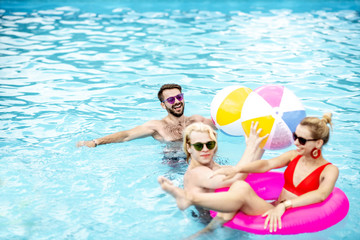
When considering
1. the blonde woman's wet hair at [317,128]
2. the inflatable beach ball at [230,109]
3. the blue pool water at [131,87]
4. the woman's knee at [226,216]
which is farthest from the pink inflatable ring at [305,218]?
the inflatable beach ball at [230,109]

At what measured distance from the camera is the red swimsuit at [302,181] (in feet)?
13.1

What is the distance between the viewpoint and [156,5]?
1684cm

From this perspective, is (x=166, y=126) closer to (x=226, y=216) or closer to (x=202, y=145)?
(x=202, y=145)

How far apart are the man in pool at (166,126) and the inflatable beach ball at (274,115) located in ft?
4.78

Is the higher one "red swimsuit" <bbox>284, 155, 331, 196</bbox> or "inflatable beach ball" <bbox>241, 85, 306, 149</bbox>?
"inflatable beach ball" <bbox>241, 85, 306, 149</bbox>

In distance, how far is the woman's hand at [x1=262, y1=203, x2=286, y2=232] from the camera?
376 cm

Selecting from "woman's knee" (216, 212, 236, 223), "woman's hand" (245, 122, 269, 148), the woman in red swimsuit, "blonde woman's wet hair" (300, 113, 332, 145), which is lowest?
"woman's knee" (216, 212, 236, 223)

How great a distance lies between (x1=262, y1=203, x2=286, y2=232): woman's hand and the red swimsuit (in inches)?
12.0

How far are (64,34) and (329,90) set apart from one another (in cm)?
764

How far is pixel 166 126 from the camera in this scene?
5.99 m

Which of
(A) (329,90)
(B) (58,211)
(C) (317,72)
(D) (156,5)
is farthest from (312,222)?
(D) (156,5)

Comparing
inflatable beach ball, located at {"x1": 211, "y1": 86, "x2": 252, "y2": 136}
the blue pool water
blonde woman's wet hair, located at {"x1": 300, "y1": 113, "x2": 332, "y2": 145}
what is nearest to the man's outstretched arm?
the blue pool water

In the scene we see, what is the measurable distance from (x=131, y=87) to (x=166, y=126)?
2857 mm

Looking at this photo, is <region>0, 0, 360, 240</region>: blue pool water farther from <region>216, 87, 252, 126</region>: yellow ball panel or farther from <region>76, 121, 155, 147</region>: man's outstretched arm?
<region>216, 87, 252, 126</region>: yellow ball panel
